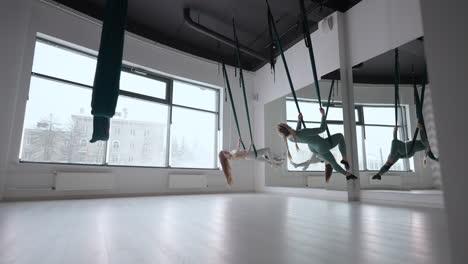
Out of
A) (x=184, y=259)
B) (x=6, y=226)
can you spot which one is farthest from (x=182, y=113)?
(x=184, y=259)

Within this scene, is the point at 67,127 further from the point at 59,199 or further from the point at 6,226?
the point at 6,226

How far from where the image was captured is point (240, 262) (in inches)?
45.6

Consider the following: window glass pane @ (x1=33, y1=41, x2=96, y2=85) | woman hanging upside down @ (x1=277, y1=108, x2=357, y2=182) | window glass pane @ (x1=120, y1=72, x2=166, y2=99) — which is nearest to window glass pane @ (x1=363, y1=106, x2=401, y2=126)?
woman hanging upside down @ (x1=277, y1=108, x2=357, y2=182)

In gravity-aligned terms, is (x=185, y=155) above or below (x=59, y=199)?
above

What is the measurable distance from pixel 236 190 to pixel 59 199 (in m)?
3.82

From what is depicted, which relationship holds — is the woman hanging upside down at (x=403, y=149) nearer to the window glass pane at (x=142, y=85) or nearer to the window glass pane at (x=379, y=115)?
the window glass pane at (x=379, y=115)

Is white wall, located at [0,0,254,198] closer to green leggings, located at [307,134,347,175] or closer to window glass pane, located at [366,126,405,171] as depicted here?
green leggings, located at [307,134,347,175]

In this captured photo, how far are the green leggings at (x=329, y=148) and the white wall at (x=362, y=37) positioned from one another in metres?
1.46

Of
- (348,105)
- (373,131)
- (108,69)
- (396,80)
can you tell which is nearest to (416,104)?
(396,80)

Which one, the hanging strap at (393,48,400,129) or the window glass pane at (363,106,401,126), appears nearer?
the hanging strap at (393,48,400,129)

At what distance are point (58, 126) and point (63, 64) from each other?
3.85ft

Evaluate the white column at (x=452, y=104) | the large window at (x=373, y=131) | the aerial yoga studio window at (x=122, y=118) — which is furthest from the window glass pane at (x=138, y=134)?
the white column at (x=452, y=104)

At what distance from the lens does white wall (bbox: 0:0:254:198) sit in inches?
153

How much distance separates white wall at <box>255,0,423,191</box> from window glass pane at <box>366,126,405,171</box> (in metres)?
1.24
